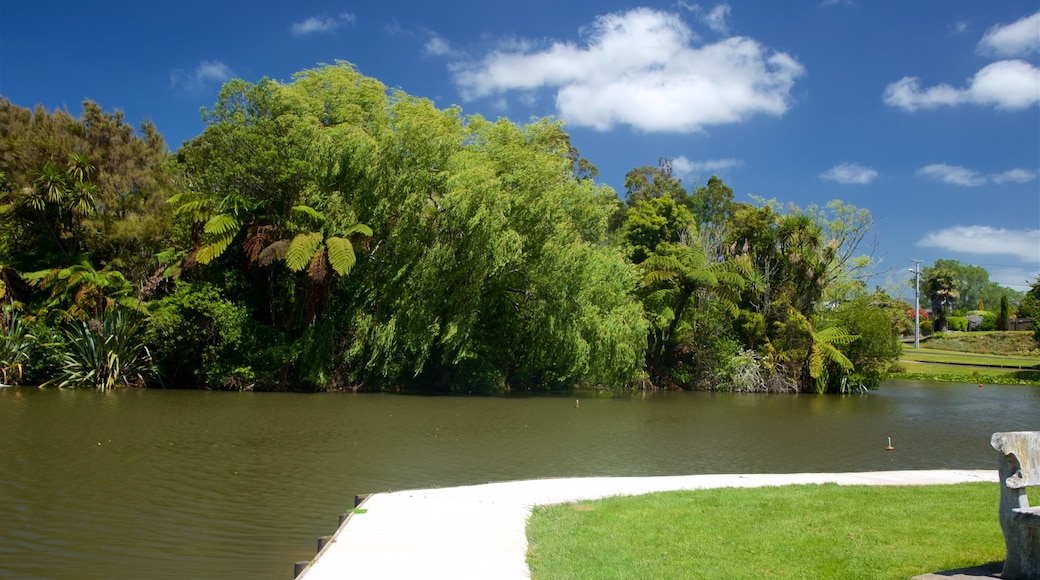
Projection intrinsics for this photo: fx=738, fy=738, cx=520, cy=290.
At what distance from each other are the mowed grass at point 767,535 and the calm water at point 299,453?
8.75 feet

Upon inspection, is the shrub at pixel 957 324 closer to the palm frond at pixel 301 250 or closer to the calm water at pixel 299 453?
the calm water at pixel 299 453

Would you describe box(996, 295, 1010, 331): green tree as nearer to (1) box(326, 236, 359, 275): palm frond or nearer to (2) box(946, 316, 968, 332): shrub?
(2) box(946, 316, 968, 332): shrub

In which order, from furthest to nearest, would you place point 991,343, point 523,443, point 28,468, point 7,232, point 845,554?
point 991,343, point 7,232, point 523,443, point 28,468, point 845,554

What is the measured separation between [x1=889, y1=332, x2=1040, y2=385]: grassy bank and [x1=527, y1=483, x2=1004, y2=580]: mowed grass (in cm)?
3213

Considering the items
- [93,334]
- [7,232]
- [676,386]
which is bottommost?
[676,386]

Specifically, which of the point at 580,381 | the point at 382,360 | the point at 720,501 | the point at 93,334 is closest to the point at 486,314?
the point at 382,360

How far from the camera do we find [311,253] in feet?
76.7

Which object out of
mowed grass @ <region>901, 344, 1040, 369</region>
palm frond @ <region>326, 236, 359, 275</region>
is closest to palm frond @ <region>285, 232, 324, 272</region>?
palm frond @ <region>326, 236, 359, 275</region>

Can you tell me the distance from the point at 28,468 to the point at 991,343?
220 feet

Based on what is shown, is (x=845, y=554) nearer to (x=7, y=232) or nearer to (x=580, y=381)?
(x=580, y=381)

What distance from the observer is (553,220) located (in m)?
25.3

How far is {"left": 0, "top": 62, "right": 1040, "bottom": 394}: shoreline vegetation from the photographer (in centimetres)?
2417

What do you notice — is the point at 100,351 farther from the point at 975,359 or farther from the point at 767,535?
the point at 975,359

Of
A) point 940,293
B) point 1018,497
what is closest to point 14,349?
point 1018,497
